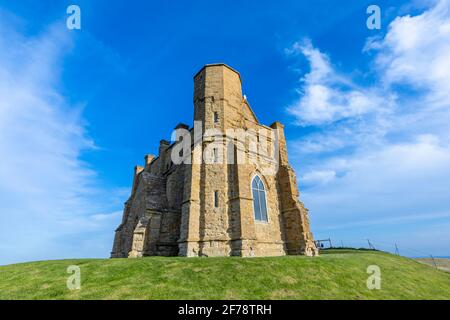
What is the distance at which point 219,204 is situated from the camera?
15.1 metres

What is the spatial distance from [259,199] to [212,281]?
9.54 meters

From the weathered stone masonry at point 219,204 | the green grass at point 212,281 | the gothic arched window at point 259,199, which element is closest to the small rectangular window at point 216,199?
the weathered stone masonry at point 219,204

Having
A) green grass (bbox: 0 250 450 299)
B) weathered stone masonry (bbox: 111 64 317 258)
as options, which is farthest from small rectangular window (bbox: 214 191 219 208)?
green grass (bbox: 0 250 450 299)

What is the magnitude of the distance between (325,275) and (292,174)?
1047 centimetres

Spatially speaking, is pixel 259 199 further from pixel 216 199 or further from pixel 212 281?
pixel 212 281

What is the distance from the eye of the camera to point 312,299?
25.9ft

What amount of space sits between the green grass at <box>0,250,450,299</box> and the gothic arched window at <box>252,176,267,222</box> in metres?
5.75

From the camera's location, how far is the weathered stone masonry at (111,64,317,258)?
14.2 metres

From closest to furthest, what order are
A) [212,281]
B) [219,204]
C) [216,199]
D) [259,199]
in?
[212,281] → [219,204] → [216,199] → [259,199]

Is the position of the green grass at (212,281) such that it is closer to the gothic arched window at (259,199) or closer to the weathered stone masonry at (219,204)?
the weathered stone masonry at (219,204)

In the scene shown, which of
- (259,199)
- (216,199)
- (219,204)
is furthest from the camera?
(259,199)

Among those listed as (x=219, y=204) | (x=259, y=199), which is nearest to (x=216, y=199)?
(x=219, y=204)
